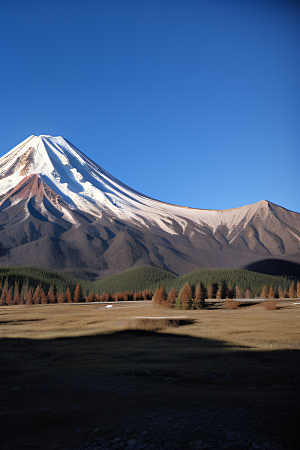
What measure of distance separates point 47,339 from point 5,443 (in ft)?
59.8

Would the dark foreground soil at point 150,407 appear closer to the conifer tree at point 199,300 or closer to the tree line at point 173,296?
the conifer tree at point 199,300

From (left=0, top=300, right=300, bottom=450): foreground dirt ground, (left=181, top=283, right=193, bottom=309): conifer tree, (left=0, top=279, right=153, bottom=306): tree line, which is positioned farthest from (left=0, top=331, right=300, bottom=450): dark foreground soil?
(left=0, top=279, right=153, bottom=306): tree line

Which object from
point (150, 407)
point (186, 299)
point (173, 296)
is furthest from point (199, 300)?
point (150, 407)

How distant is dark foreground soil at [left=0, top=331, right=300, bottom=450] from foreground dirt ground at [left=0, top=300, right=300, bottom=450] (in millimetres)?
24

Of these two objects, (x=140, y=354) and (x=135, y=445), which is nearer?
(x=135, y=445)

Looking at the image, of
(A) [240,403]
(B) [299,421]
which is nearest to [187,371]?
(A) [240,403]

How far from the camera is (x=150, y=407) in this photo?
8.95 metres

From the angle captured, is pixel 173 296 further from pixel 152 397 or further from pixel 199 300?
pixel 152 397

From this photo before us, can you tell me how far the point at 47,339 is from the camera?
24.3 m

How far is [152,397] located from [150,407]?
1.00 metres

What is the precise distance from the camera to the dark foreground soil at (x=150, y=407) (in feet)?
22.9

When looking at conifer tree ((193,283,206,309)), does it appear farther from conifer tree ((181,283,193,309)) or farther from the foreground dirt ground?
the foreground dirt ground

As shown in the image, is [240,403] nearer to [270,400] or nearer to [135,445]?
[270,400]

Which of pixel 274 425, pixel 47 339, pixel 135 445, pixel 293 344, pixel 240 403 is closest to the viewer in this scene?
pixel 135 445
